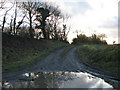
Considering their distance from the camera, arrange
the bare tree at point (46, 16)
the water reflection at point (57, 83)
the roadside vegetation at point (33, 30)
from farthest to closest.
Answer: the bare tree at point (46, 16) < the roadside vegetation at point (33, 30) < the water reflection at point (57, 83)

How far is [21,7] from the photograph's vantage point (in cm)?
5806

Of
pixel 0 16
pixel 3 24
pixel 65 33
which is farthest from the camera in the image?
pixel 65 33

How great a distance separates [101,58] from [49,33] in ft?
186

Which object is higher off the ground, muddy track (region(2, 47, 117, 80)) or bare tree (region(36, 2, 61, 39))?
bare tree (region(36, 2, 61, 39))

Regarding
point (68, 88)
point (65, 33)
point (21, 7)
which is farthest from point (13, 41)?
point (65, 33)

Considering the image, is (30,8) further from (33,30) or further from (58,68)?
(58,68)

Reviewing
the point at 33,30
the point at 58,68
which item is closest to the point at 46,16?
the point at 33,30

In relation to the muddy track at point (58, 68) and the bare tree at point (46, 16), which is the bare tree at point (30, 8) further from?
the muddy track at point (58, 68)

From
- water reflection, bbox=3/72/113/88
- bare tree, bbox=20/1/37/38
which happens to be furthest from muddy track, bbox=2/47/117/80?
bare tree, bbox=20/1/37/38

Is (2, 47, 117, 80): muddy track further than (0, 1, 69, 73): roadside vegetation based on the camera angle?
No

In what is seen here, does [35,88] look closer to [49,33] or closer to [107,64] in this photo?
[107,64]

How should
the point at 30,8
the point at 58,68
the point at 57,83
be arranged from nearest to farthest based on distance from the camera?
the point at 57,83 → the point at 58,68 → the point at 30,8

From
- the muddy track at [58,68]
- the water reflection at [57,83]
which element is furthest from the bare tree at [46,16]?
the water reflection at [57,83]

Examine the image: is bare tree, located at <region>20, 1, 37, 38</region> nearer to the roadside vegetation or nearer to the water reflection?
the roadside vegetation
